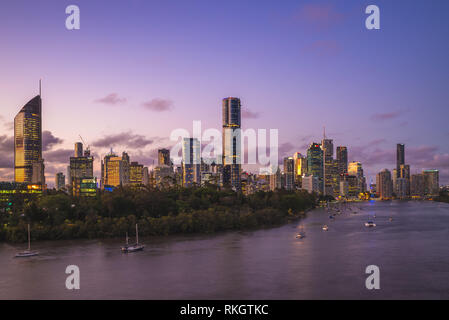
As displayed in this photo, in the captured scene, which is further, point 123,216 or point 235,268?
point 123,216

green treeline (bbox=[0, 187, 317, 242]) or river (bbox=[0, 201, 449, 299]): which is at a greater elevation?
green treeline (bbox=[0, 187, 317, 242])

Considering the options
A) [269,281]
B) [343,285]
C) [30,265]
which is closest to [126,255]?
[30,265]

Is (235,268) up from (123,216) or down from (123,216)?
down

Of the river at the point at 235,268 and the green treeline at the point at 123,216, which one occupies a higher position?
the green treeline at the point at 123,216

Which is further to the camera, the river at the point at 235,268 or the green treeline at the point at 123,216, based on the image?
the green treeline at the point at 123,216
